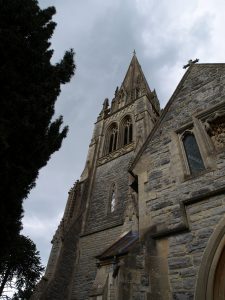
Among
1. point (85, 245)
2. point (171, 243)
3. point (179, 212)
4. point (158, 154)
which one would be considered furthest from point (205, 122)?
point (85, 245)

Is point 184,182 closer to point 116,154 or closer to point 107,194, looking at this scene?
point 107,194

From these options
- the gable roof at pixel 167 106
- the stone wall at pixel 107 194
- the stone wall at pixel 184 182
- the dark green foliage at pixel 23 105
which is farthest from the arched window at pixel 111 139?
the stone wall at pixel 184 182

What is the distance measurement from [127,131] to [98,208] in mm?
8172

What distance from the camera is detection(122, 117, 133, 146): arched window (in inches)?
825

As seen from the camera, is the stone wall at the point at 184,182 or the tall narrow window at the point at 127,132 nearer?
the stone wall at the point at 184,182

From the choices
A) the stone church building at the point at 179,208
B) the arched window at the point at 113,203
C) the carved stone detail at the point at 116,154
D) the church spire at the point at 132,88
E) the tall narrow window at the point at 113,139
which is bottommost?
the stone church building at the point at 179,208

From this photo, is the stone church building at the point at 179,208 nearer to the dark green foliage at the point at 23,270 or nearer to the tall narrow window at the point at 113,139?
the dark green foliage at the point at 23,270

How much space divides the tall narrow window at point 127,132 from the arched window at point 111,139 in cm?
85

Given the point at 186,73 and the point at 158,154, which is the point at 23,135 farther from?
the point at 186,73

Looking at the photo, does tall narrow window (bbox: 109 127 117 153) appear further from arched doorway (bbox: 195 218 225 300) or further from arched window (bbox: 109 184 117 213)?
arched doorway (bbox: 195 218 225 300)

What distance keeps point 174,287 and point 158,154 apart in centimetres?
299

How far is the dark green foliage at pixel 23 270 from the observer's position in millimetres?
17853

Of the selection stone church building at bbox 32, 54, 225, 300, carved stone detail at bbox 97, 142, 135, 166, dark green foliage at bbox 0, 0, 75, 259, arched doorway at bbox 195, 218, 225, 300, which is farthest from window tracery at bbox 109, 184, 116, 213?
arched doorway at bbox 195, 218, 225, 300

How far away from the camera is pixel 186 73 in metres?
7.82
